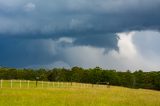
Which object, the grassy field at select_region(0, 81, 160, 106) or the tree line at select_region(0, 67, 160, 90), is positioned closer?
the grassy field at select_region(0, 81, 160, 106)

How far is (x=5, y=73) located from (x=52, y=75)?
21.5 m

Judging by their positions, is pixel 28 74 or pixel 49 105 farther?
pixel 28 74

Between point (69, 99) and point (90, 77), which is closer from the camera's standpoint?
point (69, 99)

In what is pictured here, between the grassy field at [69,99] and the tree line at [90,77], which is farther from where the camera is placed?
the tree line at [90,77]

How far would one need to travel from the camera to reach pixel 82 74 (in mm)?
192250

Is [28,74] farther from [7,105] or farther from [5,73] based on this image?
[7,105]

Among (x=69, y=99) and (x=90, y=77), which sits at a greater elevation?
(x=90, y=77)

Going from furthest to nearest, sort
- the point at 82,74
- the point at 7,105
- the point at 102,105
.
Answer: the point at 82,74, the point at 102,105, the point at 7,105

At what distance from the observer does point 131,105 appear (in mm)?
40969

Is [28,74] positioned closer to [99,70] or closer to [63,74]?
[63,74]

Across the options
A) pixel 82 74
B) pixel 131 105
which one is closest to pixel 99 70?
pixel 82 74

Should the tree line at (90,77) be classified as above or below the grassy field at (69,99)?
above

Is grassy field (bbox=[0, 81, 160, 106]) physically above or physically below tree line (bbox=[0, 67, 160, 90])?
below

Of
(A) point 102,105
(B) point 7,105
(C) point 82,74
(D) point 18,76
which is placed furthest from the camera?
(C) point 82,74
